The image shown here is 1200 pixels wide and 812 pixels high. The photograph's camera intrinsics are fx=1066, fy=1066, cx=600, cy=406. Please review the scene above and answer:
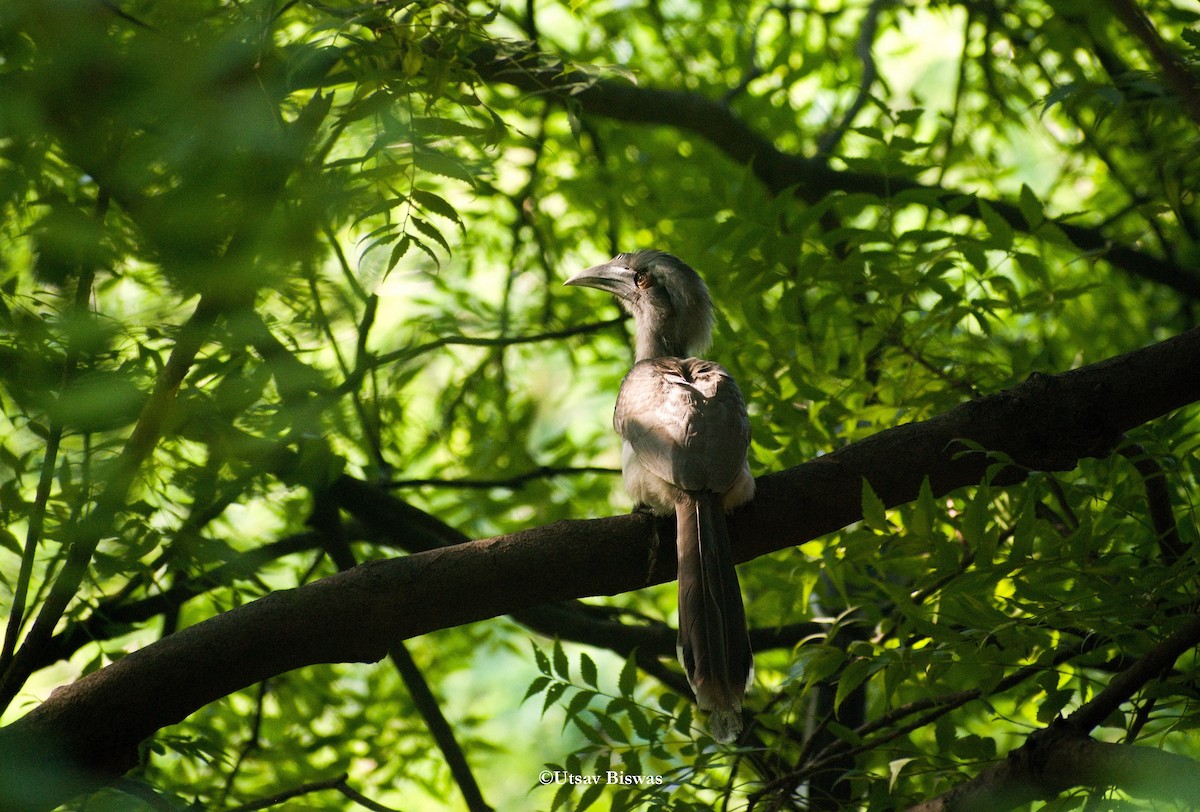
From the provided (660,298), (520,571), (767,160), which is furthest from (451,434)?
(520,571)

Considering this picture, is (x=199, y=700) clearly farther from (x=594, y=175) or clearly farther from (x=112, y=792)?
(x=594, y=175)

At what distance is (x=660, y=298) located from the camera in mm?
5133

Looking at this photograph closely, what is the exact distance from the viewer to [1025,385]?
3.20m

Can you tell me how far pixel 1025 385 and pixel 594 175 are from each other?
332 cm

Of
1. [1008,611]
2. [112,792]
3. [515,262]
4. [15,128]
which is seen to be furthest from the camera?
[515,262]

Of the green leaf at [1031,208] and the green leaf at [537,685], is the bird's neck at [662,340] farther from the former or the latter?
the green leaf at [537,685]

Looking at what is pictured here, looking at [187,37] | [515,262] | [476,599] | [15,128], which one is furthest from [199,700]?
[515,262]

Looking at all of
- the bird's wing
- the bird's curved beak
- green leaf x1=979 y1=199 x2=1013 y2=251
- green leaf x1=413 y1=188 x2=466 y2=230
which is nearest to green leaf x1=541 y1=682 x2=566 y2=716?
the bird's wing

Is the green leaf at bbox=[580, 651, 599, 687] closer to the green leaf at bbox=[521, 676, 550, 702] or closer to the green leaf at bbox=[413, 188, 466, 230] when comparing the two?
the green leaf at bbox=[521, 676, 550, 702]

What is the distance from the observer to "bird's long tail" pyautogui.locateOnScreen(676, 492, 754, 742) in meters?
A: 3.24

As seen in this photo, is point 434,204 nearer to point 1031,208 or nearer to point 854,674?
point 854,674

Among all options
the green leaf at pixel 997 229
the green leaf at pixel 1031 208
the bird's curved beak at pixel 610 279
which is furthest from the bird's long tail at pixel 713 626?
the bird's curved beak at pixel 610 279

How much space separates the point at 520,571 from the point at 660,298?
244 centimetres

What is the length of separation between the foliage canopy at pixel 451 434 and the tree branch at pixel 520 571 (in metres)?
0.02
